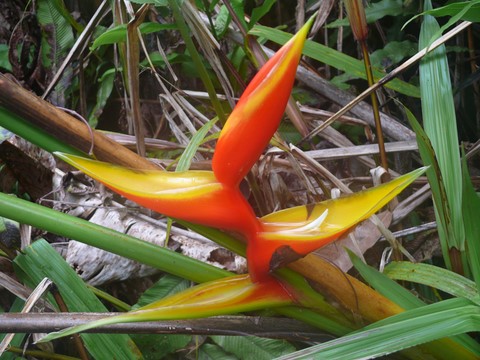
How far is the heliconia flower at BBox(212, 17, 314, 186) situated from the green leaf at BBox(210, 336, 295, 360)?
35 centimetres

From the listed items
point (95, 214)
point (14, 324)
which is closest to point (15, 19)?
point (95, 214)

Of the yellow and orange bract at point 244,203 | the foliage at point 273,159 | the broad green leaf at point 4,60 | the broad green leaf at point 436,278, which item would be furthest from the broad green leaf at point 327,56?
the broad green leaf at point 4,60

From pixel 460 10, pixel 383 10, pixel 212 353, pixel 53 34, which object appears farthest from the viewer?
pixel 53 34

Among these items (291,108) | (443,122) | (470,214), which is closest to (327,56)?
(291,108)

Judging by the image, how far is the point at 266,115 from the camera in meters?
0.43

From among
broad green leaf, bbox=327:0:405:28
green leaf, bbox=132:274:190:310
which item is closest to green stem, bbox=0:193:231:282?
green leaf, bbox=132:274:190:310

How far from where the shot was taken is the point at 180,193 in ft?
1.53

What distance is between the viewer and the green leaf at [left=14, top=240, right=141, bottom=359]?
2.28 ft

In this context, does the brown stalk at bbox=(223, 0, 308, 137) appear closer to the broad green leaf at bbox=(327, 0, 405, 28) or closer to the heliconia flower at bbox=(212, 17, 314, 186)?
the broad green leaf at bbox=(327, 0, 405, 28)

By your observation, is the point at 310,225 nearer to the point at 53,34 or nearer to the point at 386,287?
the point at 386,287

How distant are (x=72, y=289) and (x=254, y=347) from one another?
0.24 m

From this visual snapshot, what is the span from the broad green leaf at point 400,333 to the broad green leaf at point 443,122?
160mm

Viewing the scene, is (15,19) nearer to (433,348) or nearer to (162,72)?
(162,72)

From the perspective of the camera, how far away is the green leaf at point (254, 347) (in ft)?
2.36
